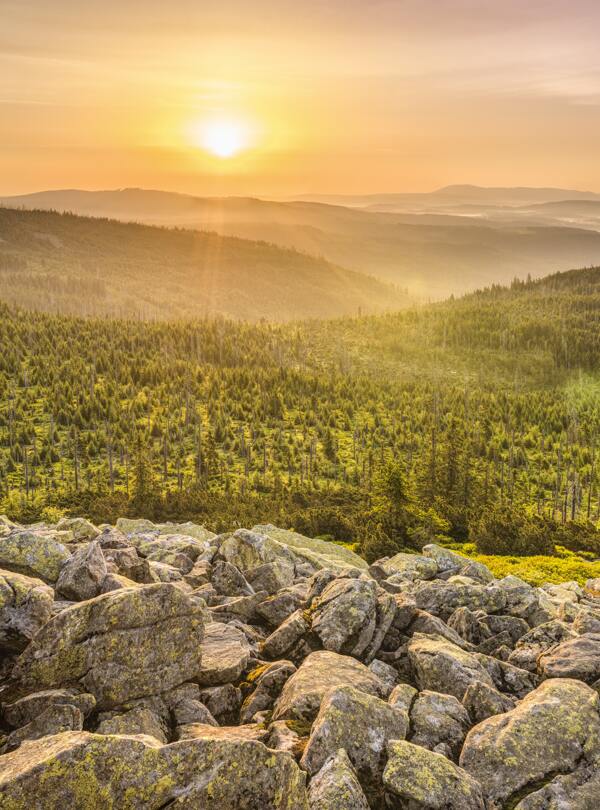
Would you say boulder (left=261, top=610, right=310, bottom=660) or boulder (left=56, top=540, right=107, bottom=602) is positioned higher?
boulder (left=56, top=540, right=107, bottom=602)

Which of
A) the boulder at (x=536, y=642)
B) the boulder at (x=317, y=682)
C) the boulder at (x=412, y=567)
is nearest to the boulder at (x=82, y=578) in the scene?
the boulder at (x=317, y=682)

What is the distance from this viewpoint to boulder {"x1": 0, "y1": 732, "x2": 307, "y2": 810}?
29.6 ft

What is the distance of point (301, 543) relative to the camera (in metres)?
41.0

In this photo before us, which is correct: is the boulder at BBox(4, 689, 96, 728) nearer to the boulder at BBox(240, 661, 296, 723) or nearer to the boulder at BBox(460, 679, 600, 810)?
the boulder at BBox(240, 661, 296, 723)

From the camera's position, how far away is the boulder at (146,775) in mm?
9016

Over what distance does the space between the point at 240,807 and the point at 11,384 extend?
106m

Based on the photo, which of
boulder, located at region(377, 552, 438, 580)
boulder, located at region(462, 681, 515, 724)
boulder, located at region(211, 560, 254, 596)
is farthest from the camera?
boulder, located at region(377, 552, 438, 580)

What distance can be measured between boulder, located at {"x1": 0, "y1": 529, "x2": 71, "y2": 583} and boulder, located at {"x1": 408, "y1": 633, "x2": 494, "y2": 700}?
10532mm

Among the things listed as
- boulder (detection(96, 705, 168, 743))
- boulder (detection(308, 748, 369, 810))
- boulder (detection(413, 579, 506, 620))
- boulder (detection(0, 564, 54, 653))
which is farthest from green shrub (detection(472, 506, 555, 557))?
boulder (detection(0, 564, 54, 653))

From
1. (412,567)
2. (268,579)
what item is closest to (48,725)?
(268,579)

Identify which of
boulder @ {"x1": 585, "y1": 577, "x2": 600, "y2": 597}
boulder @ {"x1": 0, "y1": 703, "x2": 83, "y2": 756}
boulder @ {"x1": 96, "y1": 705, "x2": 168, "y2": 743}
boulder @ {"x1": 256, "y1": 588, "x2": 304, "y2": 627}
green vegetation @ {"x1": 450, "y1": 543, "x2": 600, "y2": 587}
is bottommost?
green vegetation @ {"x1": 450, "y1": 543, "x2": 600, "y2": 587}

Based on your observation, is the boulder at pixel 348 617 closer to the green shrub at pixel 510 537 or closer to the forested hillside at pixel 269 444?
the forested hillside at pixel 269 444

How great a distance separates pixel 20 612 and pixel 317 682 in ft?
23.2

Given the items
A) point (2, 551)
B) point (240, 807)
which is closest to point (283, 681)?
point (240, 807)
